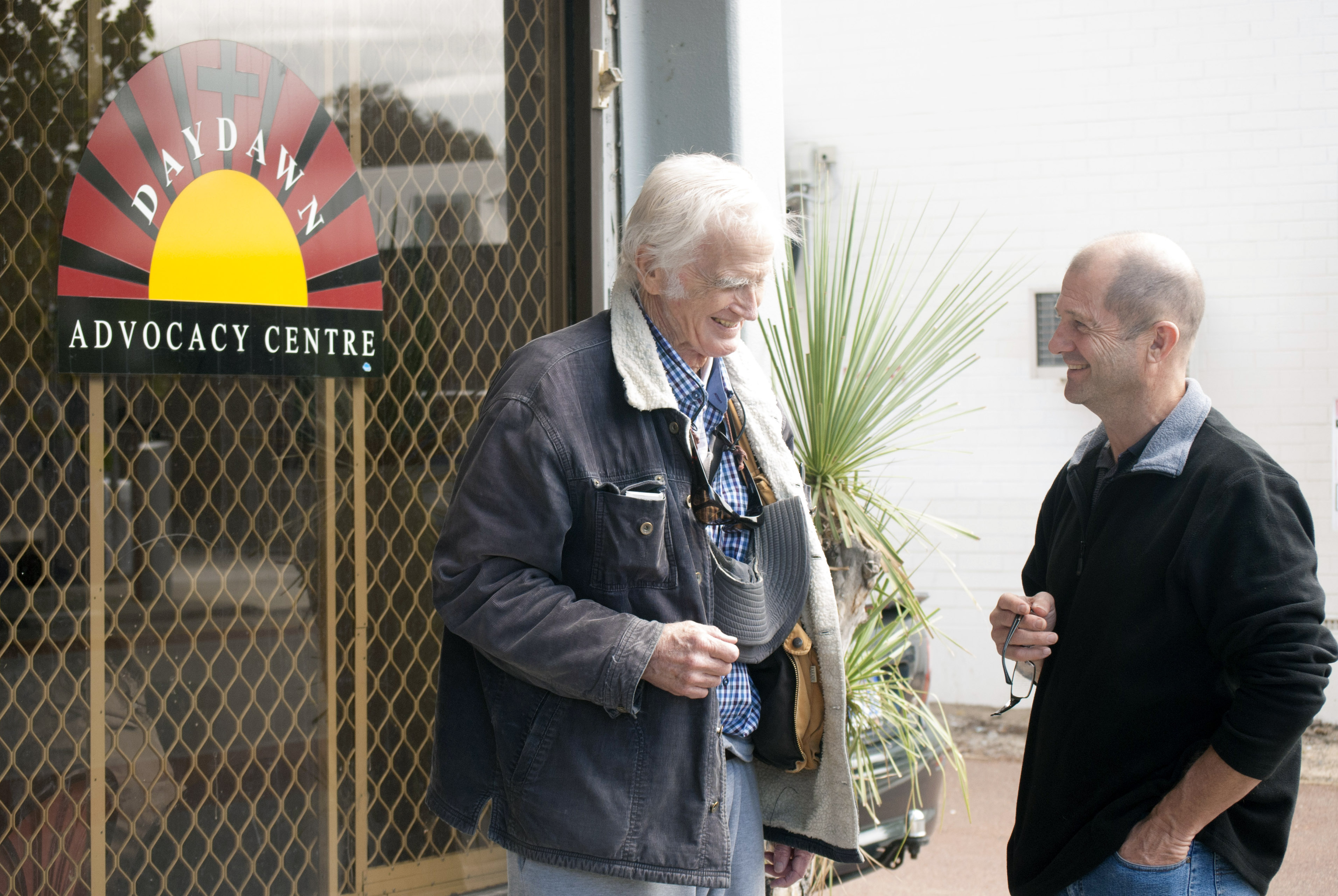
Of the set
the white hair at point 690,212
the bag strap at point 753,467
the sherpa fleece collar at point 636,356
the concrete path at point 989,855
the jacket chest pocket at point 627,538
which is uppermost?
the white hair at point 690,212

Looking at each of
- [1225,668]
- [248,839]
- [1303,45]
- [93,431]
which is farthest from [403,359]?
[1303,45]

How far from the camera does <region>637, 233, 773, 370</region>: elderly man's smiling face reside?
1.78m

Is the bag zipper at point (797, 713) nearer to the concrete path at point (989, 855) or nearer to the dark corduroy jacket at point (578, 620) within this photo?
the dark corduroy jacket at point (578, 620)

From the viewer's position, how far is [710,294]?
1.80 m

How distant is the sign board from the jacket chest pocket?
130cm

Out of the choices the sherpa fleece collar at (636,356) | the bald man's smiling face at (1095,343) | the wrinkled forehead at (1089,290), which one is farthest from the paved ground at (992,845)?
the sherpa fleece collar at (636,356)

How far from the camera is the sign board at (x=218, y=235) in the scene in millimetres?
2428

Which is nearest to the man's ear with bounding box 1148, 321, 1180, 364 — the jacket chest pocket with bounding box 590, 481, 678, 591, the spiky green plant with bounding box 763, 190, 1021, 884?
the jacket chest pocket with bounding box 590, 481, 678, 591

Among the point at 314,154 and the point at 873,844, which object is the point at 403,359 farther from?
the point at 873,844

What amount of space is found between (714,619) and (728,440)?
0.33 meters

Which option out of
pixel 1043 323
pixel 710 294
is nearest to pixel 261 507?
pixel 710 294

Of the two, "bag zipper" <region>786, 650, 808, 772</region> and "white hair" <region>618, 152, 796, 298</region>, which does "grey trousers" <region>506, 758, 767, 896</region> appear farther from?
"white hair" <region>618, 152, 796, 298</region>

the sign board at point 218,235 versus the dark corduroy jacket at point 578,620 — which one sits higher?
the sign board at point 218,235

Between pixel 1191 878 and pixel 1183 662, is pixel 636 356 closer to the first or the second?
pixel 1183 662
